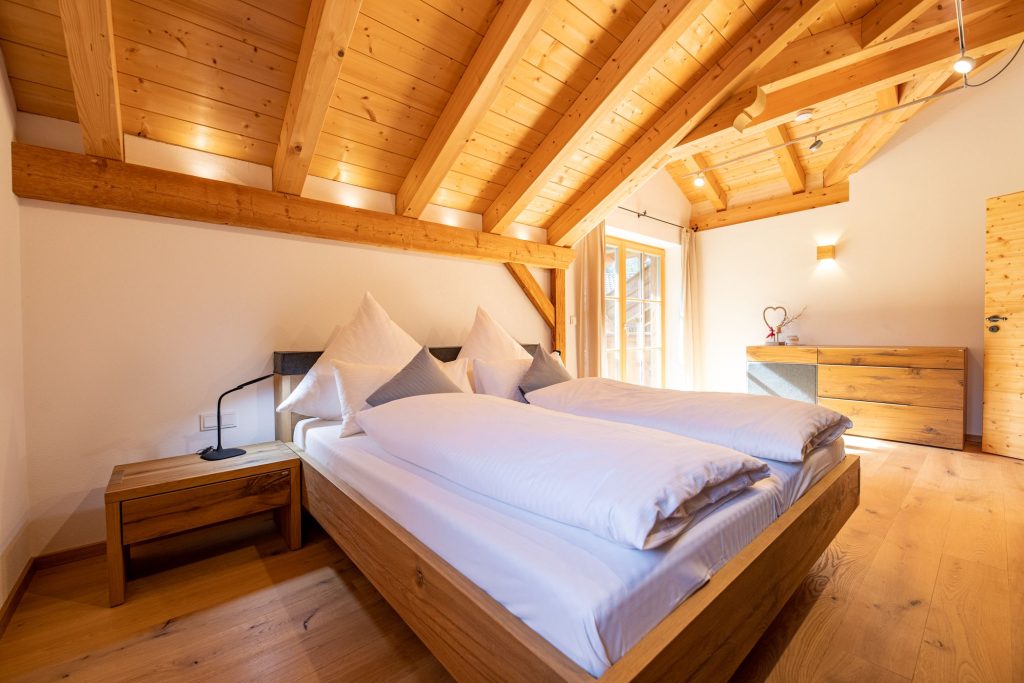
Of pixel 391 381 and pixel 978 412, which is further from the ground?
pixel 391 381

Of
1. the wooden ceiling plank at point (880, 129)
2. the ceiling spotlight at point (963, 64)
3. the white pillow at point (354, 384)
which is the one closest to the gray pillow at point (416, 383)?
the white pillow at point (354, 384)

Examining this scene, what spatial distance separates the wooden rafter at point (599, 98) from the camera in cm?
225

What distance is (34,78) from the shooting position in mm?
1771

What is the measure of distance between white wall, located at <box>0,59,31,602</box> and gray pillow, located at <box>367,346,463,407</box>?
129cm

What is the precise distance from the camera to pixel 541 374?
9.00ft

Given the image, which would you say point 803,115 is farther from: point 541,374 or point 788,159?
point 541,374

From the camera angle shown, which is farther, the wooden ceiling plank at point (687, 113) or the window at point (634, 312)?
the window at point (634, 312)

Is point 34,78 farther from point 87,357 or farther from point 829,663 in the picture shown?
point 829,663

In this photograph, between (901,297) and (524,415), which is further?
(901,297)

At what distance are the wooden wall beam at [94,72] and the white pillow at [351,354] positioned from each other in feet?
4.15

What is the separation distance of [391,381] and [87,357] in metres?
1.35

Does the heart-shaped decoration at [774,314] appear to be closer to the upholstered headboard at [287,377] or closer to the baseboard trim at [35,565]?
the upholstered headboard at [287,377]

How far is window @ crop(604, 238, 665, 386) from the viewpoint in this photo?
15.8 ft

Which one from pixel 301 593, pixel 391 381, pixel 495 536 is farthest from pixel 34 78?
pixel 495 536
